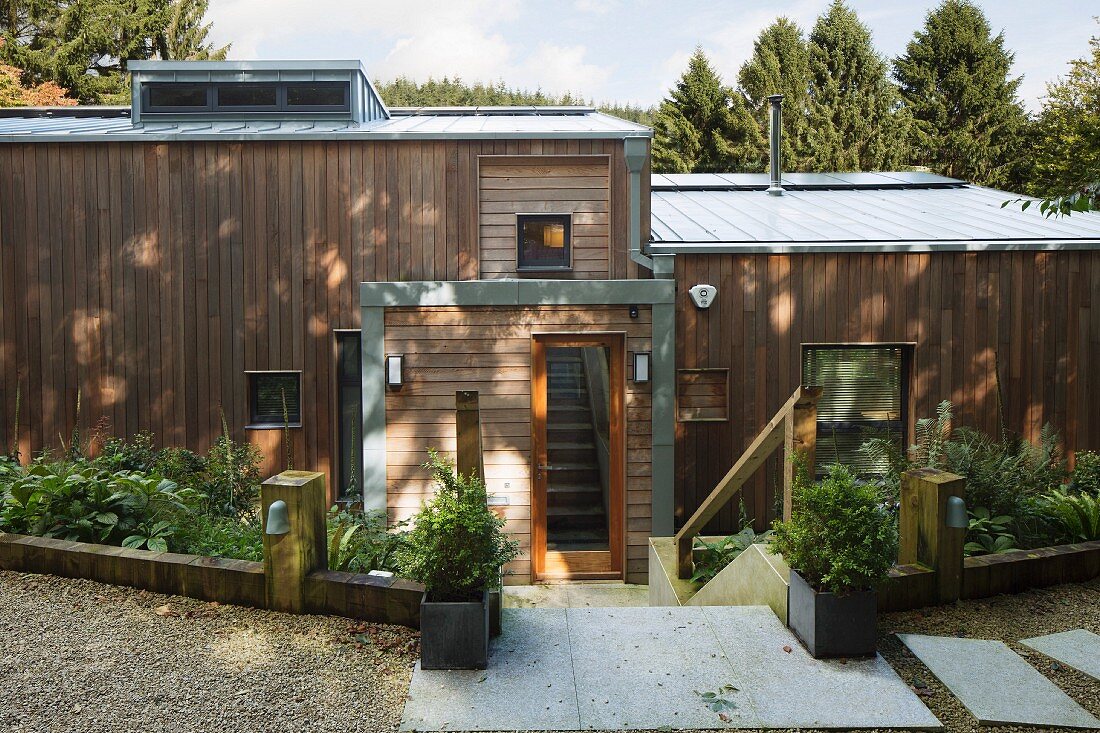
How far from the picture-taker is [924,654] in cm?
382

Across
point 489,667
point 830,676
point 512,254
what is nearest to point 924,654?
point 830,676

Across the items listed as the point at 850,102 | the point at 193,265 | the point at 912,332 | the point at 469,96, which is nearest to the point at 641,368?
the point at 912,332

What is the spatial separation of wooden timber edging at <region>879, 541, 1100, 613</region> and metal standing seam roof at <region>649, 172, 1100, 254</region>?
12.9ft

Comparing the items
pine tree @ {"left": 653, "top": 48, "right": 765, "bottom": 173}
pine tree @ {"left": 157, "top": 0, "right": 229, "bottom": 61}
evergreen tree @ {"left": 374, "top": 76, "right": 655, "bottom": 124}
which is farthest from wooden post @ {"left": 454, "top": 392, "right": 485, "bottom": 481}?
evergreen tree @ {"left": 374, "top": 76, "right": 655, "bottom": 124}

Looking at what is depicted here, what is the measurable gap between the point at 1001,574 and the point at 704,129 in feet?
80.2

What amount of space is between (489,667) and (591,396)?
12.5 ft

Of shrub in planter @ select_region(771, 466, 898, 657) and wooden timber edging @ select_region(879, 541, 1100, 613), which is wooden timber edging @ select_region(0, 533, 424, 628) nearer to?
shrub in planter @ select_region(771, 466, 898, 657)

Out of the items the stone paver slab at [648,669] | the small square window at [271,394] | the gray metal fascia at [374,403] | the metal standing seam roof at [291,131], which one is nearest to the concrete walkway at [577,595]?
the gray metal fascia at [374,403]

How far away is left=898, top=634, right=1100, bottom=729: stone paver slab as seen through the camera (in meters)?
3.31

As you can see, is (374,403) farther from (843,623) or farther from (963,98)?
(963,98)

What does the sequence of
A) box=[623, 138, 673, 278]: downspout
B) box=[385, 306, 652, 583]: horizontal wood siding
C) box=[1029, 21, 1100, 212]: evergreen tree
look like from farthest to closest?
box=[1029, 21, 1100, 212]: evergreen tree
box=[623, 138, 673, 278]: downspout
box=[385, 306, 652, 583]: horizontal wood siding

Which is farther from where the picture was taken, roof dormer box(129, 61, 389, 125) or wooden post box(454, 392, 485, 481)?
roof dormer box(129, 61, 389, 125)

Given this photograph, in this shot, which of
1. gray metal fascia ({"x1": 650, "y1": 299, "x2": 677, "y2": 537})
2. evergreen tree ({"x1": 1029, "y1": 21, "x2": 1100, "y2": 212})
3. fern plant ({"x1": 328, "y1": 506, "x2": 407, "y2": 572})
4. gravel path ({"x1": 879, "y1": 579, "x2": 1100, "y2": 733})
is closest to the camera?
gravel path ({"x1": 879, "y1": 579, "x2": 1100, "y2": 733})

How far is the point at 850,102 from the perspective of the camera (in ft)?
84.8
